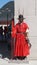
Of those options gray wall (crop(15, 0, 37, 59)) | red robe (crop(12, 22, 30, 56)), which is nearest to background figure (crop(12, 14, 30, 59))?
red robe (crop(12, 22, 30, 56))

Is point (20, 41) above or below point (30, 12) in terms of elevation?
below

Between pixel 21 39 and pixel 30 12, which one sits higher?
pixel 30 12

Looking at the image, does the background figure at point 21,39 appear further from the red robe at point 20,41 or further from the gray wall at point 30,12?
the gray wall at point 30,12

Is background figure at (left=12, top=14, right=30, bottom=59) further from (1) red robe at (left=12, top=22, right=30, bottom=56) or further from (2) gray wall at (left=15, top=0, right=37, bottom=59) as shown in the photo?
(2) gray wall at (left=15, top=0, right=37, bottom=59)

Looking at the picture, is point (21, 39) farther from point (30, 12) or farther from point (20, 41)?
point (30, 12)

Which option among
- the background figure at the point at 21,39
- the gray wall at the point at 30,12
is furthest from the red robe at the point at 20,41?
the gray wall at the point at 30,12

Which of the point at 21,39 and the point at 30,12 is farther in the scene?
the point at 30,12

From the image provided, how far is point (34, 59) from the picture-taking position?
12.5 m

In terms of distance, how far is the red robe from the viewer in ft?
37.0

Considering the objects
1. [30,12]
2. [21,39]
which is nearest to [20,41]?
[21,39]

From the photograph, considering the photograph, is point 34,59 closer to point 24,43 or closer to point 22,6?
point 24,43

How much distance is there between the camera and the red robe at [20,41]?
1129 centimetres

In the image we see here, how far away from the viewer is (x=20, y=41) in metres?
11.5

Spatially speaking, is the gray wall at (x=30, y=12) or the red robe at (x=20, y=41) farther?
the gray wall at (x=30, y=12)
